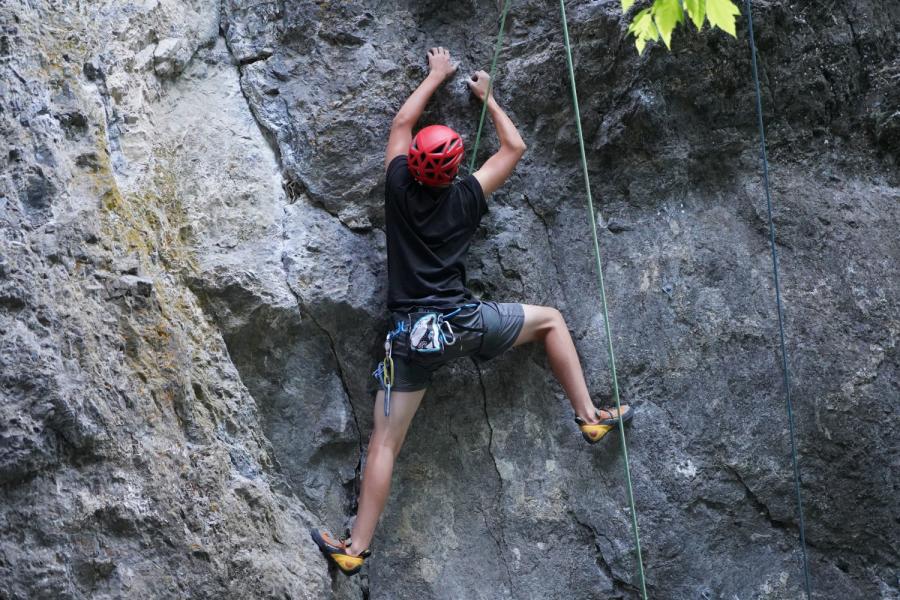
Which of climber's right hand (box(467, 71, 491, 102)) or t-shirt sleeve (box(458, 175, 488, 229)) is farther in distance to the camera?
climber's right hand (box(467, 71, 491, 102))

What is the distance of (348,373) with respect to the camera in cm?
393

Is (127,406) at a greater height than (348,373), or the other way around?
(127,406)

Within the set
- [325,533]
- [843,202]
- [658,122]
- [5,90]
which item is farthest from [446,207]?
[843,202]

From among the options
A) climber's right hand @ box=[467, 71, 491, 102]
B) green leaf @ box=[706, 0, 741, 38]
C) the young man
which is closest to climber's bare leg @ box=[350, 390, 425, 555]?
the young man

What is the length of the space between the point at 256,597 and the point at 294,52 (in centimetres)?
236

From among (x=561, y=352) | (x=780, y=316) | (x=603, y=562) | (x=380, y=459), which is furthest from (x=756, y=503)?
(x=380, y=459)

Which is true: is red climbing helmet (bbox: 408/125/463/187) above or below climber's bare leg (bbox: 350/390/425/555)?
above

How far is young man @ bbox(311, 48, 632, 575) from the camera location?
11.9ft

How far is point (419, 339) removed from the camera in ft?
11.8

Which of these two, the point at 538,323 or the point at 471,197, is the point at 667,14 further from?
the point at 538,323

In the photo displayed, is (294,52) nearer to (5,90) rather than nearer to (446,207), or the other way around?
(446,207)

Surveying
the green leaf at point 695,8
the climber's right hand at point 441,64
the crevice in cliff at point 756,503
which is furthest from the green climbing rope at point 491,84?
the crevice in cliff at point 756,503

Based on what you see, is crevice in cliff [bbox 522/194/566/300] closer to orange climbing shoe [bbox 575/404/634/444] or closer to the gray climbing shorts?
the gray climbing shorts

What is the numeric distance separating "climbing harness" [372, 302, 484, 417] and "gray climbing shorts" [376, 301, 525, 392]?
0.02 m
